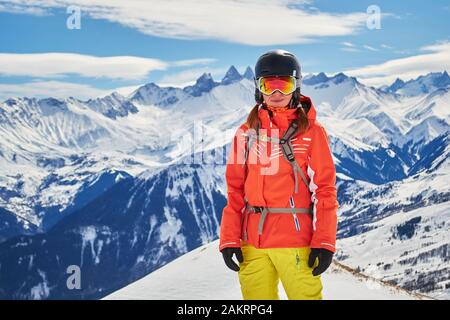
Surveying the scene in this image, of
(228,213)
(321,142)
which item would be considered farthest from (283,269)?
(321,142)

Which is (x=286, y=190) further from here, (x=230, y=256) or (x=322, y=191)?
(x=230, y=256)

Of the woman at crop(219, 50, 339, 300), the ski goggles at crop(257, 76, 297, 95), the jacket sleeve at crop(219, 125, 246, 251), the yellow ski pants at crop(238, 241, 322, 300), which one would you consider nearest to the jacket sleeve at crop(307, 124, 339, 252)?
the woman at crop(219, 50, 339, 300)

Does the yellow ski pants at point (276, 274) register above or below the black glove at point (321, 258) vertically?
below

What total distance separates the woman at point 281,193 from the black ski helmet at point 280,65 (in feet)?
0.05

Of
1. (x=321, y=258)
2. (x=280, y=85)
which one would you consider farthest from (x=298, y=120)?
(x=321, y=258)

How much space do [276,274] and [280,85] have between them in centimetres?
280

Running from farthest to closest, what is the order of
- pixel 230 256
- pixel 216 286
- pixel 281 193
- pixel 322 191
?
1. pixel 216 286
2. pixel 230 256
3. pixel 281 193
4. pixel 322 191

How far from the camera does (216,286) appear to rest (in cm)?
2059

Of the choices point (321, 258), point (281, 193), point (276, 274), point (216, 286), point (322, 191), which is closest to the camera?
point (321, 258)

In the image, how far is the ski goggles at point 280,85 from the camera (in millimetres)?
9000

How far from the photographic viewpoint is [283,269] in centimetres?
881

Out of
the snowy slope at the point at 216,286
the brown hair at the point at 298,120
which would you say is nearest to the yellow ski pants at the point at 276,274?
the brown hair at the point at 298,120

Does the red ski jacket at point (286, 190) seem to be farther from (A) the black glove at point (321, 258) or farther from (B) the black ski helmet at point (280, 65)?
(B) the black ski helmet at point (280, 65)
